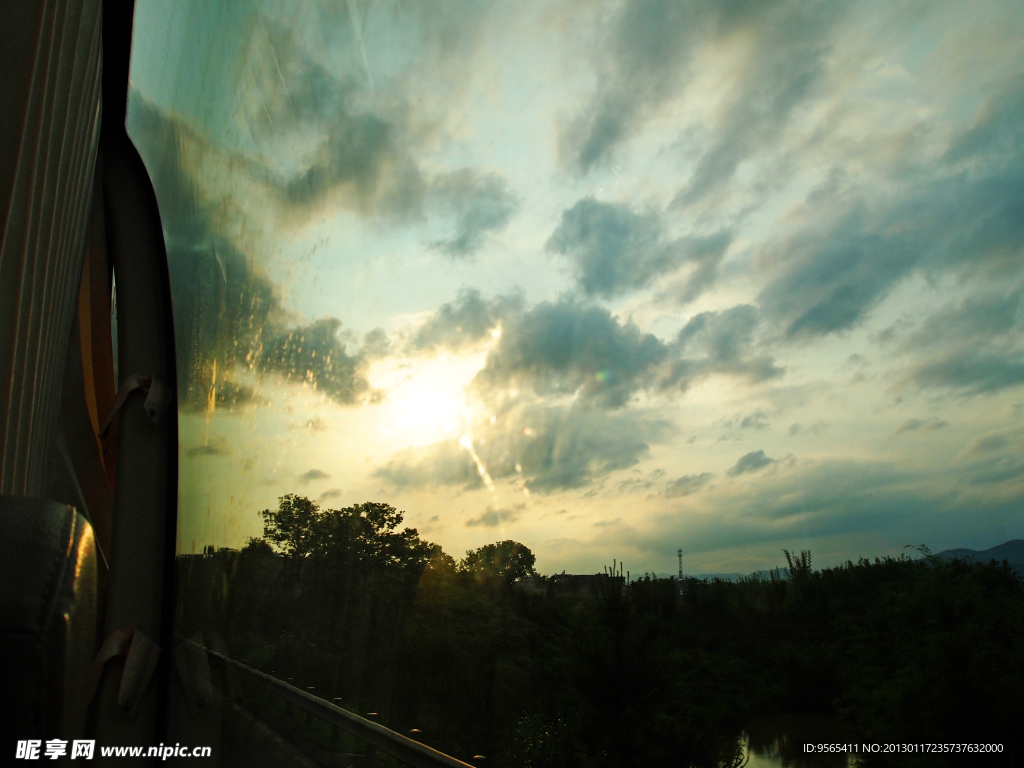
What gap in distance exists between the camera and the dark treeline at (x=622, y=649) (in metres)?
0.95

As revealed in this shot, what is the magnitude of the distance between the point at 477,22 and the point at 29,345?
→ 1.86 m

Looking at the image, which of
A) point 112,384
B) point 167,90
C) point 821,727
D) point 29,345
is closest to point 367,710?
point 821,727

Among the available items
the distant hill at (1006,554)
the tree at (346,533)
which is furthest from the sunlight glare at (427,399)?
the distant hill at (1006,554)

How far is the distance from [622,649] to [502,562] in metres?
0.34

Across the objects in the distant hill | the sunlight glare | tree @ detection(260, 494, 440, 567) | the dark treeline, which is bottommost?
the dark treeline

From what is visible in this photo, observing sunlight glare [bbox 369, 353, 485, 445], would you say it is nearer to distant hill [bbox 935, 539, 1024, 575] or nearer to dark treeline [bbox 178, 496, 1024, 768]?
dark treeline [bbox 178, 496, 1024, 768]

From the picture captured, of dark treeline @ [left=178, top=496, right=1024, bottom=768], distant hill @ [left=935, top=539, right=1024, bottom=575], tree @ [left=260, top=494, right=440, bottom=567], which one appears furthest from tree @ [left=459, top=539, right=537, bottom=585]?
distant hill @ [left=935, top=539, right=1024, bottom=575]

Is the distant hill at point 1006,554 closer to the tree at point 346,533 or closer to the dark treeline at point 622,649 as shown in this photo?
the dark treeline at point 622,649

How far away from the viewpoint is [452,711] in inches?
58.5

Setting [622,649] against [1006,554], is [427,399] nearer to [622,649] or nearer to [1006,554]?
[622,649]

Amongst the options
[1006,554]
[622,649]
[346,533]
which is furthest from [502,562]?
[1006,554]

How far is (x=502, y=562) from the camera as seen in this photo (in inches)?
57.1

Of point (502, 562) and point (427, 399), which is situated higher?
point (427, 399)

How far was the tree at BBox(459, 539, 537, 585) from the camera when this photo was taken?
1412 mm
